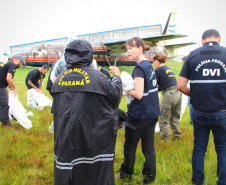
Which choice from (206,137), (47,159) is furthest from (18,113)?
(206,137)

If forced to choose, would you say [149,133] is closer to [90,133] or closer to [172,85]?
[90,133]

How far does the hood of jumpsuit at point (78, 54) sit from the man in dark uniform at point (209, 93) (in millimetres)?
1280

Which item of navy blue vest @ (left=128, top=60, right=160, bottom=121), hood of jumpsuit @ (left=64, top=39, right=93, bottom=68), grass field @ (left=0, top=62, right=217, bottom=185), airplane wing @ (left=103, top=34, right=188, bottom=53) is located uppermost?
airplane wing @ (left=103, top=34, right=188, bottom=53)

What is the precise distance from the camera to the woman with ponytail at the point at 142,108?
2.03 meters

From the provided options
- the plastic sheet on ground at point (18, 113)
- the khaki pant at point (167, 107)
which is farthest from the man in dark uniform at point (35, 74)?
the khaki pant at point (167, 107)

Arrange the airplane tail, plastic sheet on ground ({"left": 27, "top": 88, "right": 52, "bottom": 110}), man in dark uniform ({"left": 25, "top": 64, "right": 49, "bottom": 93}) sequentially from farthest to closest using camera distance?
the airplane tail → plastic sheet on ground ({"left": 27, "top": 88, "right": 52, "bottom": 110}) → man in dark uniform ({"left": 25, "top": 64, "right": 49, "bottom": 93})

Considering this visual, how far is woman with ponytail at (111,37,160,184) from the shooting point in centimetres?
203

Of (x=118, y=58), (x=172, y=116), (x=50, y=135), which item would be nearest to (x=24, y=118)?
(x=50, y=135)

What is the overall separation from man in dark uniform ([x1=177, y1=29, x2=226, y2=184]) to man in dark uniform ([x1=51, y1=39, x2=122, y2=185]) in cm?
102

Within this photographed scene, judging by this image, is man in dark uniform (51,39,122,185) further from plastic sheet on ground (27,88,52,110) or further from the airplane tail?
the airplane tail

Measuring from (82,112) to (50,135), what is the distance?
273cm

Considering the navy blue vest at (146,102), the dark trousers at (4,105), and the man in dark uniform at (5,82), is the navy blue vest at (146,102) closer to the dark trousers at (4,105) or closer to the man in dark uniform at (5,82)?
the man in dark uniform at (5,82)

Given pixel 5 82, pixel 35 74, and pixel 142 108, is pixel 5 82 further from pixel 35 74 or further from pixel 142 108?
pixel 142 108

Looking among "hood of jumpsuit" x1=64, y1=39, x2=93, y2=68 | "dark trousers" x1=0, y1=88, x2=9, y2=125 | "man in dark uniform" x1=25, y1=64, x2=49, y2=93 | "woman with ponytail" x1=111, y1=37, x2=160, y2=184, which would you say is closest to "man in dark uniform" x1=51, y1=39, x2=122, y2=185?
"hood of jumpsuit" x1=64, y1=39, x2=93, y2=68
